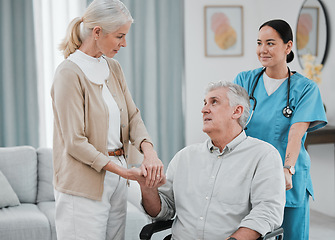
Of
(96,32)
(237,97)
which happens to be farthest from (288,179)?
(96,32)

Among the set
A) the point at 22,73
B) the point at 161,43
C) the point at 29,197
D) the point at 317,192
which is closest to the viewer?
the point at 29,197

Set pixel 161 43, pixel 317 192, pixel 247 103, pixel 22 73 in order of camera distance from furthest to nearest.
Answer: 1. pixel 161 43
2. pixel 22 73
3. pixel 317 192
4. pixel 247 103

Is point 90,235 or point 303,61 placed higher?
point 303,61

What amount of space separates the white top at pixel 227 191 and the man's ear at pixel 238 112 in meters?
0.08

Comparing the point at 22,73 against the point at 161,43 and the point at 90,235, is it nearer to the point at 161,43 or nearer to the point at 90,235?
the point at 161,43

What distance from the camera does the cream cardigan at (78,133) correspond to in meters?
1.57

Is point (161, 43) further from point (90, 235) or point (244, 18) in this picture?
point (90, 235)

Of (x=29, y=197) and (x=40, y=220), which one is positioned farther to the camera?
(x=29, y=197)

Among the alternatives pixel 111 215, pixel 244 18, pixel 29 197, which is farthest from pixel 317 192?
Answer: pixel 111 215

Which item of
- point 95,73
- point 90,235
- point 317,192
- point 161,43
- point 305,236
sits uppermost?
point 161,43

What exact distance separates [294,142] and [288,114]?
0.49 feet

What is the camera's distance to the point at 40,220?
2807 mm

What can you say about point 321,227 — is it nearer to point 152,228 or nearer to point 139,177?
point 152,228

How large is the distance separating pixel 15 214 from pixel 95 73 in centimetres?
161
